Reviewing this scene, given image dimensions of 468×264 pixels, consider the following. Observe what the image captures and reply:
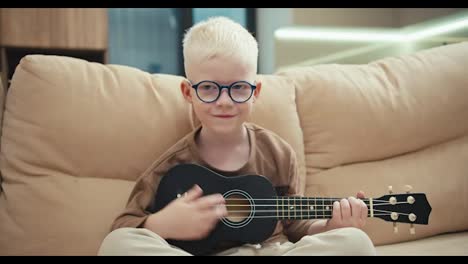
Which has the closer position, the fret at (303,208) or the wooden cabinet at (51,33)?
the fret at (303,208)

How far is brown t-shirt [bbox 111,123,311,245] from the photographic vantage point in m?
1.10

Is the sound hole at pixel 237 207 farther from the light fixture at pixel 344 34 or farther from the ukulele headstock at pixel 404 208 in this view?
the light fixture at pixel 344 34

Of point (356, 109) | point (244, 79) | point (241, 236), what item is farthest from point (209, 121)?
point (356, 109)

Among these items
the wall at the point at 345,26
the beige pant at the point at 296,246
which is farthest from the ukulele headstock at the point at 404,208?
the wall at the point at 345,26

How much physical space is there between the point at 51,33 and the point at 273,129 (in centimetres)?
182

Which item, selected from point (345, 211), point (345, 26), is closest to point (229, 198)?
point (345, 211)

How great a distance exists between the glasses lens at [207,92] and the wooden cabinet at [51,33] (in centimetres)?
185

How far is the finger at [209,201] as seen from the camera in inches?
39.5

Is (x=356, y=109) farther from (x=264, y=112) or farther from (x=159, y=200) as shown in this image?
(x=159, y=200)

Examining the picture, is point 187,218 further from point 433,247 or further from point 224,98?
point 433,247

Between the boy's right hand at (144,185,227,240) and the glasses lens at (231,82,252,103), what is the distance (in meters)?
0.23

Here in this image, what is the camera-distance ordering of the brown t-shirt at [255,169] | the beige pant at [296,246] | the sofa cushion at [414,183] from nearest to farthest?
1. the beige pant at [296,246]
2. the brown t-shirt at [255,169]
3. the sofa cushion at [414,183]

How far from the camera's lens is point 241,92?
3.57 ft

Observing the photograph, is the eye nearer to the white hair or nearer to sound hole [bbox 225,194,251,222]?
the white hair
